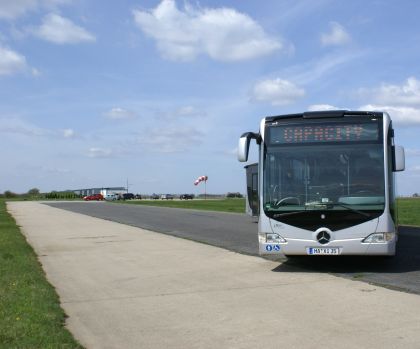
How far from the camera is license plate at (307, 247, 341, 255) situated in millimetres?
10773

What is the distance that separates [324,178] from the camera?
11078mm

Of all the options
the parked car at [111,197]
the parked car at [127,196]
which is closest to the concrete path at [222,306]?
the parked car at [111,197]

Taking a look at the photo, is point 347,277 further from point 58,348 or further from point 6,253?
point 6,253

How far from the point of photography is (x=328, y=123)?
1134 cm

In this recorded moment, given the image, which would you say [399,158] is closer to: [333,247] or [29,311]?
[333,247]

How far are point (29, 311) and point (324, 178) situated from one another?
597cm

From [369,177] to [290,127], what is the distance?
181 cm

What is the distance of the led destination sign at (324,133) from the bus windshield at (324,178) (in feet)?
0.39

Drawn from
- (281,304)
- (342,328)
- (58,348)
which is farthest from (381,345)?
(58,348)

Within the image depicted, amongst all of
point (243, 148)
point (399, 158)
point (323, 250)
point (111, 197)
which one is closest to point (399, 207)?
point (399, 158)

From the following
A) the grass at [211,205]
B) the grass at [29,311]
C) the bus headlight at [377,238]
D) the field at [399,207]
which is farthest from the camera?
the grass at [211,205]

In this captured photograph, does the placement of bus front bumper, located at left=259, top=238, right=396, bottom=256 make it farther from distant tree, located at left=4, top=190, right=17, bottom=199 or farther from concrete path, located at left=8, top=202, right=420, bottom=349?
distant tree, located at left=4, top=190, right=17, bottom=199

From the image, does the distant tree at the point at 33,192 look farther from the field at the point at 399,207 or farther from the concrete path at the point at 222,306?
the concrete path at the point at 222,306

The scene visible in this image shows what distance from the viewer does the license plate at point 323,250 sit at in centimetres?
1077
